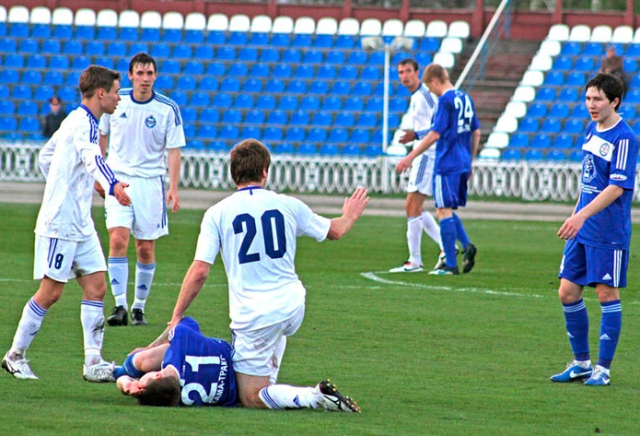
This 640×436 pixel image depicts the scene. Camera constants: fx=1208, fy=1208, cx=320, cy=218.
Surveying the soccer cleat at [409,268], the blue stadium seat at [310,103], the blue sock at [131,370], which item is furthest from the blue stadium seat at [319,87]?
the blue sock at [131,370]

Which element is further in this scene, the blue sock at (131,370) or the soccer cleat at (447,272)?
the soccer cleat at (447,272)

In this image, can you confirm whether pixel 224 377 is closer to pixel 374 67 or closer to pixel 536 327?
pixel 536 327

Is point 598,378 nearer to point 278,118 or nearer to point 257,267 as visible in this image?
point 257,267

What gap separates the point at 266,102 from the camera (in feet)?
108

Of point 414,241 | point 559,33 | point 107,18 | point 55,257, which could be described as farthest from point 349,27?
point 55,257

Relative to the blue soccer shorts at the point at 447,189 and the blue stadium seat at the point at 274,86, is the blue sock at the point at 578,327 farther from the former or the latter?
the blue stadium seat at the point at 274,86

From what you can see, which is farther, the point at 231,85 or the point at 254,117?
the point at 231,85

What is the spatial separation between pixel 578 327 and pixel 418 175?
22.4ft

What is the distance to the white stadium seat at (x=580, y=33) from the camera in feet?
111

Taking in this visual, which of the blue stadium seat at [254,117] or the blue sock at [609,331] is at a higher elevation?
the blue stadium seat at [254,117]

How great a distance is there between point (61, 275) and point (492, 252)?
1049cm

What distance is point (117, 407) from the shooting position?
6371 mm

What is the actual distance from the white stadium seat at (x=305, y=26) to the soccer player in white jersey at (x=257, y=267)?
29.5 meters

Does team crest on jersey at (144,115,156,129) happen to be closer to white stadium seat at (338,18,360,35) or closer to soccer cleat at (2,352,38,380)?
soccer cleat at (2,352,38,380)
